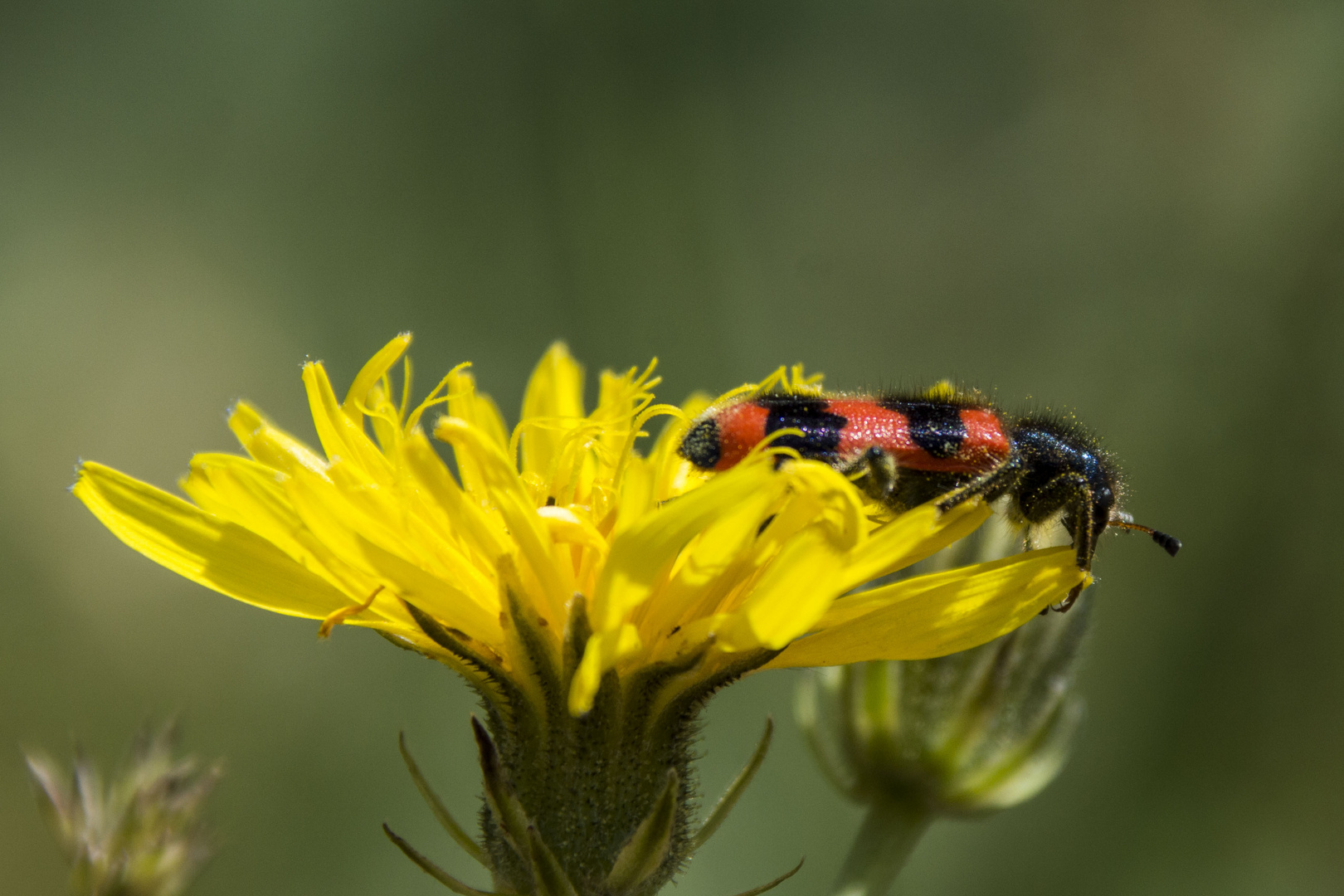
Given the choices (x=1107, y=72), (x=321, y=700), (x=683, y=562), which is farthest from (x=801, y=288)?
(x=683, y=562)

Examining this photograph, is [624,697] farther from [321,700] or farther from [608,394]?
[321,700]

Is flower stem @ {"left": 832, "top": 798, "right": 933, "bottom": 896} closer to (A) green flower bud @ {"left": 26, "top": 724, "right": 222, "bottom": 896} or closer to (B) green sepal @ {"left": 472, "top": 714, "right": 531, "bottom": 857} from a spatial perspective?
(B) green sepal @ {"left": 472, "top": 714, "right": 531, "bottom": 857}

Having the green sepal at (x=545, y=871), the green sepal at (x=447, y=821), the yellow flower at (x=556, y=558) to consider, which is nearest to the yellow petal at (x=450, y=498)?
the yellow flower at (x=556, y=558)

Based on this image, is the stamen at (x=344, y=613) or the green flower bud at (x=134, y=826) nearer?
the stamen at (x=344, y=613)

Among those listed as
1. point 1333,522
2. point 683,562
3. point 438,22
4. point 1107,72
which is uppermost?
point 438,22

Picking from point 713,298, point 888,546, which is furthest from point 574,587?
point 713,298

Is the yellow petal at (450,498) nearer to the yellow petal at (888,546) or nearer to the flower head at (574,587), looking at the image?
the flower head at (574,587)
